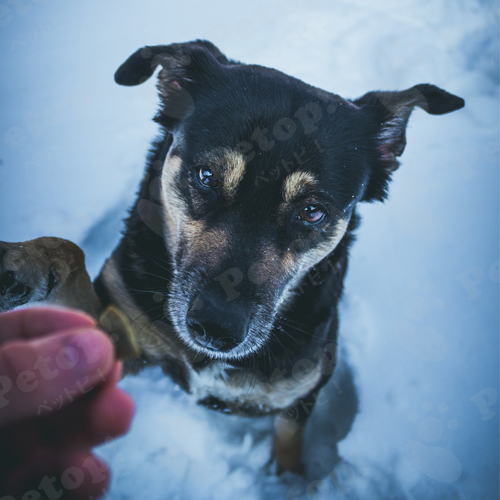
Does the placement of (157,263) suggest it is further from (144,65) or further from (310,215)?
(144,65)

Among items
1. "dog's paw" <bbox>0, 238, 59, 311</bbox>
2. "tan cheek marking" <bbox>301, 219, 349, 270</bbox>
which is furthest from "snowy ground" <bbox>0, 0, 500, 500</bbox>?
"tan cheek marking" <bbox>301, 219, 349, 270</bbox>

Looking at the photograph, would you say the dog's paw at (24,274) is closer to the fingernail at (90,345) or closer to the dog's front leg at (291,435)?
the fingernail at (90,345)

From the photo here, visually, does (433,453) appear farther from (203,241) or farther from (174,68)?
(174,68)

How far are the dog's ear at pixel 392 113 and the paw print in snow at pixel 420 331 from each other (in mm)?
1481

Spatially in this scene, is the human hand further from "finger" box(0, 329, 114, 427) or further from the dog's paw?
the dog's paw

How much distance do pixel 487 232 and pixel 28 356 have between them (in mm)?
3946

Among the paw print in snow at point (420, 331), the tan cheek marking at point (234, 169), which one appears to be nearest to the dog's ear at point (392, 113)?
the tan cheek marking at point (234, 169)

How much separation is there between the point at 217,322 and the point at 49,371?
68 cm

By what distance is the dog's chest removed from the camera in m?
2.26

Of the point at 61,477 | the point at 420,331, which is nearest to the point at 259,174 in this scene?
the point at 61,477

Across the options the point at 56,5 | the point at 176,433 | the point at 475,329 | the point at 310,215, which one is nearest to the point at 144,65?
the point at 310,215

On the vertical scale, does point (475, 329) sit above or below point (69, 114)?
below

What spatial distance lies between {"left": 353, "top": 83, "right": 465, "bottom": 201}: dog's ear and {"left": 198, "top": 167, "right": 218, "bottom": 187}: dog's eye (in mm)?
1015

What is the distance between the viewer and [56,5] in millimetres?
3482
